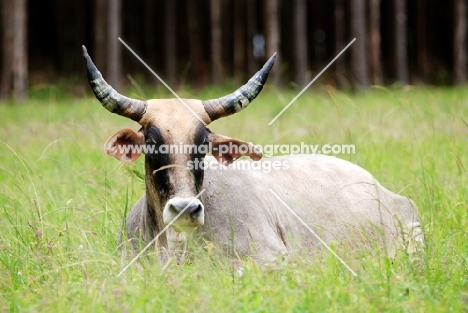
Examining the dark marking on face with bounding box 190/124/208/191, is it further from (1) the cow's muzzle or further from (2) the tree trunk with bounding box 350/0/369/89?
(2) the tree trunk with bounding box 350/0/369/89

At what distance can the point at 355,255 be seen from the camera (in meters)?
5.02

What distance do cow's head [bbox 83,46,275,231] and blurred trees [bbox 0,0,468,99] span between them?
50.3 feet

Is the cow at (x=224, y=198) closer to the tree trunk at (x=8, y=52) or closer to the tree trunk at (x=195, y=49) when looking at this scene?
the tree trunk at (x=8, y=52)

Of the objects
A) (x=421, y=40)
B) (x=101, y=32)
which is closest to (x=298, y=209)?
(x=101, y=32)

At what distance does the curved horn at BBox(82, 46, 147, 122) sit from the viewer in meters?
5.04

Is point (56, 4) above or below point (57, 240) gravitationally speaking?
above

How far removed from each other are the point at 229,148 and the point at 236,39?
25.2m

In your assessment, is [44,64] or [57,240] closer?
[57,240]

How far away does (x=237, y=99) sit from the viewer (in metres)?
5.21

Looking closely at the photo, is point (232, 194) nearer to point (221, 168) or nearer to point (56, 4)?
point (221, 168)

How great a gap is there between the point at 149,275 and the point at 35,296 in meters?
0.72

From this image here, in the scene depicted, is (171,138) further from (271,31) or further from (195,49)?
(195,49)

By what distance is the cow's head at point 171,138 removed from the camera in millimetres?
4781

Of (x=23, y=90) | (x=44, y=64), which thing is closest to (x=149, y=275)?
(x=23, y=90)
